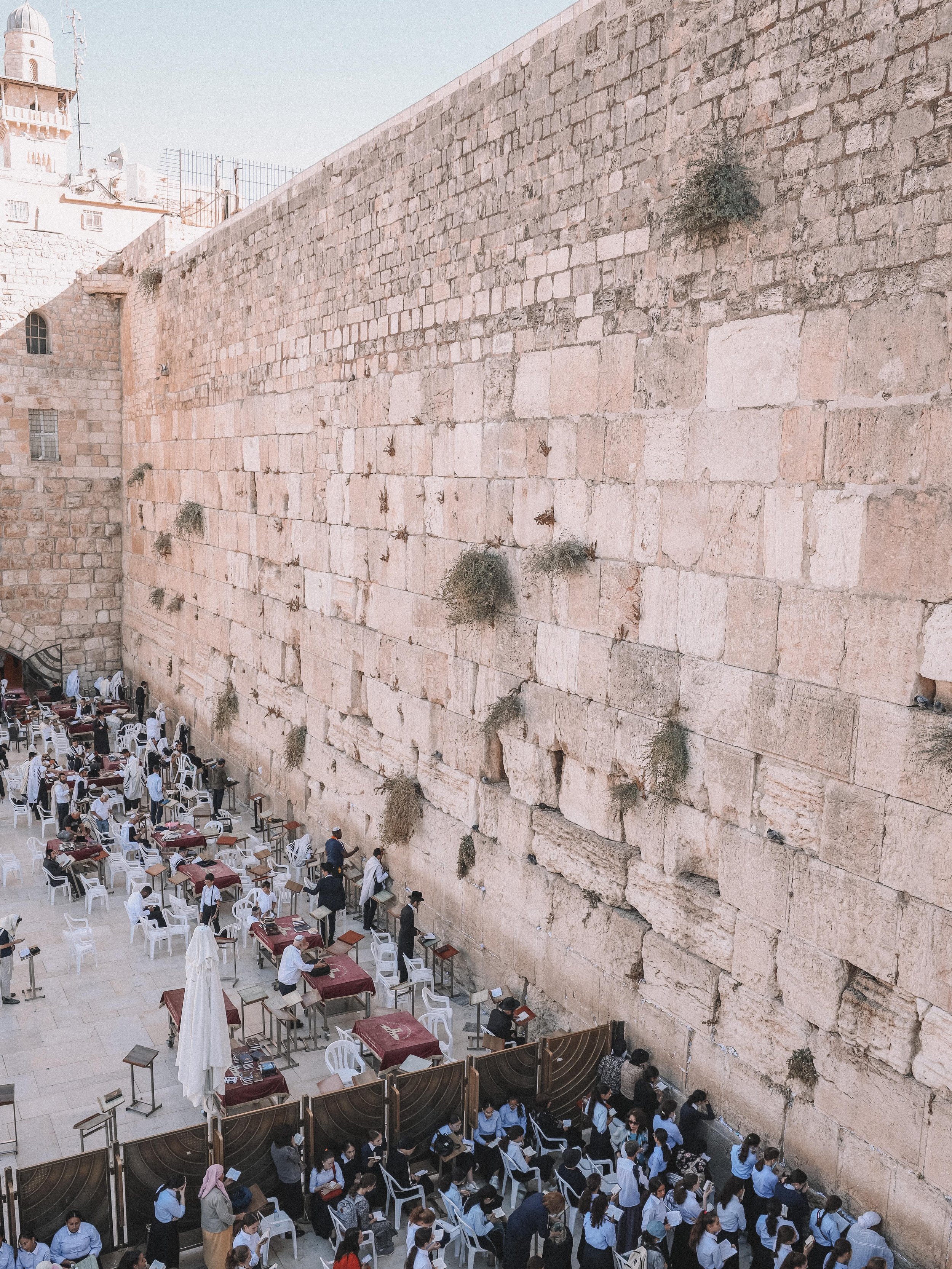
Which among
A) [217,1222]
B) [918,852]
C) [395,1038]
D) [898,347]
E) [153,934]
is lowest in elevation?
[153,934]

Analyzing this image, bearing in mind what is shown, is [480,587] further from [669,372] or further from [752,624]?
[752,624]

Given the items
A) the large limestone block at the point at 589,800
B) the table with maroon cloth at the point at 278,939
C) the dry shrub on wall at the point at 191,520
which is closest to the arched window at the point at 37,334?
the dry shrub on wall at the point at 191,520

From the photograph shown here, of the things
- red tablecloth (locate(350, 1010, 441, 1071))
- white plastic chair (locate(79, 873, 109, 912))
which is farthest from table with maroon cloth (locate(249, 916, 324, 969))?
white plastic chair (locate(79, 873, 109, 912))

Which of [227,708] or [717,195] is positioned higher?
[717,195]

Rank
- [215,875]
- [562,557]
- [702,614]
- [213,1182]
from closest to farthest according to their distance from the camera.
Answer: [213,1182] < [702,614] < [562,557] < [215,875]

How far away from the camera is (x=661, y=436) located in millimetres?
6930

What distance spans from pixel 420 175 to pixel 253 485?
5514 millimetres

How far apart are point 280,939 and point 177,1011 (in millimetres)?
1470

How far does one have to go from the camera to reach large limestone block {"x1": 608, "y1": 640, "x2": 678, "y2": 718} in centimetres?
697

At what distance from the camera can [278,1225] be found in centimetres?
624

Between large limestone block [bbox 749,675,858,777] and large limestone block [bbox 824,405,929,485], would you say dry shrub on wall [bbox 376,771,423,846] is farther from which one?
large limestone block [bbox 824,405,929,485]

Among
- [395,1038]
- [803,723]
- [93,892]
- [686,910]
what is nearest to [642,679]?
[803,723]

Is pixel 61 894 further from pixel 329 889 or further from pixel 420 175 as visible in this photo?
pixel 420 175

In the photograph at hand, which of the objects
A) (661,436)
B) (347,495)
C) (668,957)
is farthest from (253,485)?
(668,957)
